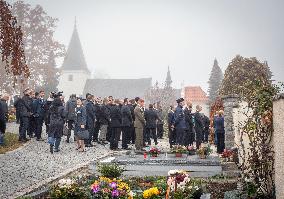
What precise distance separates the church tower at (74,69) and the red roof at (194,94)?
21476 mm

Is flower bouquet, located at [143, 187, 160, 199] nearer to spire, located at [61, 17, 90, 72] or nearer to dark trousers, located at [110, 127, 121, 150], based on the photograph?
dark trousers, located at [110, 127, 121, 150]

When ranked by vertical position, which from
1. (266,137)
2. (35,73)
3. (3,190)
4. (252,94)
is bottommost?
(3,190)

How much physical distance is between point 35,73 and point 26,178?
3699 centimetres

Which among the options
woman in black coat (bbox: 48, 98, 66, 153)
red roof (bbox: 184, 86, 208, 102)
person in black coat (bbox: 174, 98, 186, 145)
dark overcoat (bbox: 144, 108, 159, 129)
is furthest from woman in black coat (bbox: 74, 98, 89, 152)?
red roof (bbox: 184, 86, 208, 102)

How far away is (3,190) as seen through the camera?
768 centimetres

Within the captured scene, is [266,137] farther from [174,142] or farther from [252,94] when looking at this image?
[174,142]

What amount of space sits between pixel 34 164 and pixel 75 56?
2524 inches

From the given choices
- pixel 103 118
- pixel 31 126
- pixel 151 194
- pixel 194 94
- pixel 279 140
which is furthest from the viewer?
pixel 194 94

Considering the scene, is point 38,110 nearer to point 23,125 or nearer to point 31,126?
point 23,125

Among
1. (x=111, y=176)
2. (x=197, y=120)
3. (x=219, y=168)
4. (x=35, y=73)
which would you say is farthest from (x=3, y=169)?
(x=35, y=73)

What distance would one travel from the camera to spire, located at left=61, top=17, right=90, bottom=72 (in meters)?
71.9

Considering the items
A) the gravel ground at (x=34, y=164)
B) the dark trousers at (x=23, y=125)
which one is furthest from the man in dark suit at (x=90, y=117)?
the dark trousers at (x=23, y=125)

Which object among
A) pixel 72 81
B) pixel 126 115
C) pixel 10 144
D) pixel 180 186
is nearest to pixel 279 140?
pixel 180 186

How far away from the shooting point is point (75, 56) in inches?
2879
